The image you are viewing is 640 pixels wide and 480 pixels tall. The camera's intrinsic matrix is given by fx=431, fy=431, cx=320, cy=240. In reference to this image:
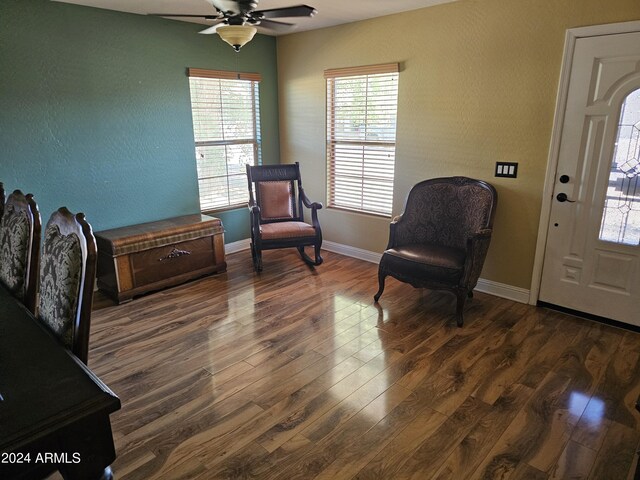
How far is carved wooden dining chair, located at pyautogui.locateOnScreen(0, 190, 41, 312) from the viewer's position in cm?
178

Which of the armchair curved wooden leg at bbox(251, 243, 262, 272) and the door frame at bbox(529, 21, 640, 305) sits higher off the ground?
the door frame at bbox(529, 21, 640, 305)

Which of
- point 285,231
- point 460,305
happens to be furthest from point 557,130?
point 285,231

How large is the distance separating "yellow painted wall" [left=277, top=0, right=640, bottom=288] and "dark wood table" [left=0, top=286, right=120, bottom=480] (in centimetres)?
334

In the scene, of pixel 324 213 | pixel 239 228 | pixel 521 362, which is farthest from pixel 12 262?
pixel 324 213

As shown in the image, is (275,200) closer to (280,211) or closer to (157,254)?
(280,211)

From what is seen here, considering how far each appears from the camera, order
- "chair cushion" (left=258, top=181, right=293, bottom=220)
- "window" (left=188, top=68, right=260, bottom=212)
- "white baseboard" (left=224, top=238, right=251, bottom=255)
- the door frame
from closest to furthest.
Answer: the door frame
"window" (left=188, top=68, right=260, bottom=212)
"chair cushion" (left=258, top=181, right=293, bottom=220)
"white baseboard" (left=224, top=238, right=251, bottom=255)

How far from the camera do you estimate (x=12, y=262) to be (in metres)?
1.85

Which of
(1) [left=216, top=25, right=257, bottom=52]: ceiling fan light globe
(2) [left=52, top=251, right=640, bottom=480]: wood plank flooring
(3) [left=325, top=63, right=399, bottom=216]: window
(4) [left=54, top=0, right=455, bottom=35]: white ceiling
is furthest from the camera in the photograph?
(3) [left=325, top=63, right=399, bottom=216]: window

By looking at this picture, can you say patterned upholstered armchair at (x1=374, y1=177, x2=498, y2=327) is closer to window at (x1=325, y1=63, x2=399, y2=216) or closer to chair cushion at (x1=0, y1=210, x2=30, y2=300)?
window at (x1=325, y1=63, x2=399, y2=216)

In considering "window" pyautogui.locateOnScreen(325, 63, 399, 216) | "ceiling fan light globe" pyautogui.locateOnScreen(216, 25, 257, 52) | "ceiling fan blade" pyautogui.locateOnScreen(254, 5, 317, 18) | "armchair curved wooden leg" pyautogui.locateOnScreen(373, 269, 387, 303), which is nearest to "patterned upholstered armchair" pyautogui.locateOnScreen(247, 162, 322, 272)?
"window" pyautogui.locateOnScreen(325, 63, 399, 216)

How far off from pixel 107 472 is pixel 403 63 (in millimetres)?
3874

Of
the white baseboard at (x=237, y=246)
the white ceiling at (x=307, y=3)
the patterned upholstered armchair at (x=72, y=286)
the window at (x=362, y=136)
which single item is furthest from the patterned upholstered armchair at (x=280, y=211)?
the patterned upholstered armchair at (x=72, y=286)

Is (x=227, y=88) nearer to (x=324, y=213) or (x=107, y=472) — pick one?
(x=324, y=213)

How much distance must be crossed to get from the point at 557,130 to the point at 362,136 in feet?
6.23
